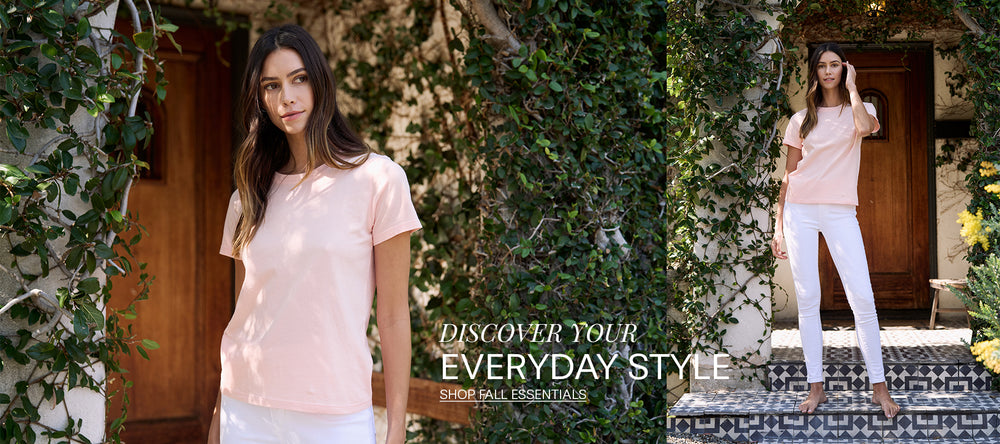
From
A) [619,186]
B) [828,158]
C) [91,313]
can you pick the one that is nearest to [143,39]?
[91,313]

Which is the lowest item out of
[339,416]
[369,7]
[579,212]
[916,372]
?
[916,372]

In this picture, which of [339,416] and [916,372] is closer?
[339,416]

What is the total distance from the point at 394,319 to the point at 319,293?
0.51ft

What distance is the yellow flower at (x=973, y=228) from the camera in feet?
7.35

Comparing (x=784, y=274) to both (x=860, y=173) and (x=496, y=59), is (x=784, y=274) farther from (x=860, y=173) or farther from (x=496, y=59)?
(x=496, y=59)

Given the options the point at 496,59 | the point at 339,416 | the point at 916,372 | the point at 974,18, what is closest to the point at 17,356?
the point at 339,416

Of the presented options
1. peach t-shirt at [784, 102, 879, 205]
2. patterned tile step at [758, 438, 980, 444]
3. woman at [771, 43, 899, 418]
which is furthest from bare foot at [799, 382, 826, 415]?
peach t-shirt at [784, 102, 879, 205]

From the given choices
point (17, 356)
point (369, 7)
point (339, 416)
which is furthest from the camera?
point (369, 7)

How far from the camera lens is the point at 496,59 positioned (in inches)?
96.7

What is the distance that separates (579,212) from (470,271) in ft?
2.90

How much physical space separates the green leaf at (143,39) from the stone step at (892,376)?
217cm

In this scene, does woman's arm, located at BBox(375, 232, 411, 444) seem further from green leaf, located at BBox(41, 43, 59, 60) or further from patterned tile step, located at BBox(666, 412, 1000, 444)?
patterned tile step, located at BBox(666, 412, 1000, 444)

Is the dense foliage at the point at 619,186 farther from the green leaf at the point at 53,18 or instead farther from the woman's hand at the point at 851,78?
the green leaf at the point at 53,18

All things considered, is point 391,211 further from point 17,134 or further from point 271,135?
A: point 17,134
